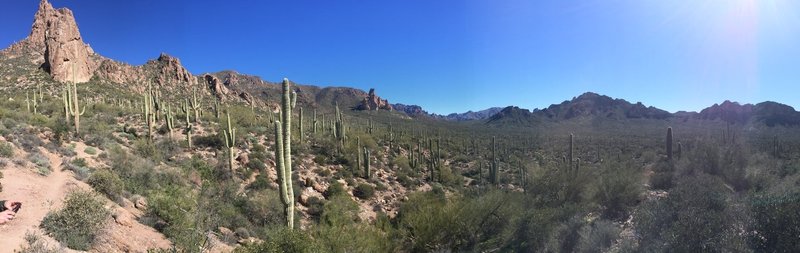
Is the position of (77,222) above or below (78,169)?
below

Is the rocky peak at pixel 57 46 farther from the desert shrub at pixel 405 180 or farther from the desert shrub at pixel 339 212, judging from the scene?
the desert shrub at pixel 339 212

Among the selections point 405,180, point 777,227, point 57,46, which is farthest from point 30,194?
point 57,46

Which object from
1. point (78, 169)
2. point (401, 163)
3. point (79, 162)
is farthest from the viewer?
point (401, 163)

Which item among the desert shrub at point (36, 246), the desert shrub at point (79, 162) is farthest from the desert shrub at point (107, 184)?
the desert shrub at point (36, 246)

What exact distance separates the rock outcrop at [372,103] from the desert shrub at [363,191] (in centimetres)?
11650

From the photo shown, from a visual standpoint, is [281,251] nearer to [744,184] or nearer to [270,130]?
[744,184]

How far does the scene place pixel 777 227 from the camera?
313 inches

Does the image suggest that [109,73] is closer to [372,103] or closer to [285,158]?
[285,158]

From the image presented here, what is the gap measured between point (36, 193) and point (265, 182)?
9.08m

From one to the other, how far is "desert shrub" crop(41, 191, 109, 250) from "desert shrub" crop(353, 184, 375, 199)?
13048 mm

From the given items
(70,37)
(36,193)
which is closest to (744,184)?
(36,193)

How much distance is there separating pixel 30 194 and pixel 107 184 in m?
2.01

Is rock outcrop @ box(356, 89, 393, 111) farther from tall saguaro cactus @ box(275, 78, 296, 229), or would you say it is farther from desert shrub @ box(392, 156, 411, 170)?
tall saguaro cactus @ box(275, 78, 296, 229)

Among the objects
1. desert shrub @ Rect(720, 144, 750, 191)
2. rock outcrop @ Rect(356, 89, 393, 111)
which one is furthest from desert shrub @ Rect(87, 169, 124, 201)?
rock outcrop @ Rect(356, 89, 393, 111)
